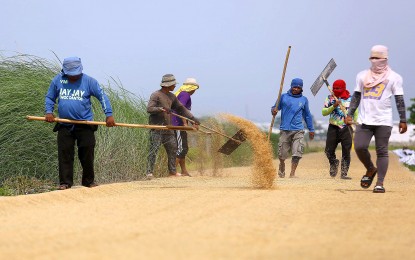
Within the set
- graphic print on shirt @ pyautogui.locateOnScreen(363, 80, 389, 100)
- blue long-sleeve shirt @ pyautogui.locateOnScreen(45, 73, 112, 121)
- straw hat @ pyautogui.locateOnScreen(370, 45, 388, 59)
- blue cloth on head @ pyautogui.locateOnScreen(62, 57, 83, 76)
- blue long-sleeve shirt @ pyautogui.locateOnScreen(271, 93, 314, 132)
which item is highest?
straw hat @ pyautogui.locateOnScreen(370, 45, 388, 59)

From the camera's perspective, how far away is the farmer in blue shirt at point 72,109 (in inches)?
485

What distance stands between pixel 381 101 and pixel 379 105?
0.06m

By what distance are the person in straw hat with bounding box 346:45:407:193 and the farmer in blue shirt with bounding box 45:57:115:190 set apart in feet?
10.8

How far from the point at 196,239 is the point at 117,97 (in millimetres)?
9190

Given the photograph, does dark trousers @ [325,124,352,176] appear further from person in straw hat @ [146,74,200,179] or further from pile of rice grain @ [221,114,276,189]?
pile of rice grain @ [221,114,276,189]

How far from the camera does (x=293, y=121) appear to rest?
16375 millimetres

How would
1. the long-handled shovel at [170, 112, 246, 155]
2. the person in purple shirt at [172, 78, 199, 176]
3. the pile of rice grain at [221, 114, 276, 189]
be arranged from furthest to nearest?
the person in purple shirt at [172, 78, 199, 176] < the long-handled shovel at [170, 112, 246, 155] < the pile of rice grain at [221, 114, 276, 189]

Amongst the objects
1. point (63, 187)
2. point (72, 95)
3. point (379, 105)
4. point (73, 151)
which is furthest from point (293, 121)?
point (63, 187)

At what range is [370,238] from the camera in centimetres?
755

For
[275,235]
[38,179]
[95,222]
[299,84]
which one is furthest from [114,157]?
[275,235]

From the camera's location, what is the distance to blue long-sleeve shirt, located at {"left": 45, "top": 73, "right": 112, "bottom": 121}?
12.3m

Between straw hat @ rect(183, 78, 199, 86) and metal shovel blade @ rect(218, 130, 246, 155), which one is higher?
straw hat @ rect(183, 78, 199, 86)

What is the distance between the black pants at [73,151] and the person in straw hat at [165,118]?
2684mm

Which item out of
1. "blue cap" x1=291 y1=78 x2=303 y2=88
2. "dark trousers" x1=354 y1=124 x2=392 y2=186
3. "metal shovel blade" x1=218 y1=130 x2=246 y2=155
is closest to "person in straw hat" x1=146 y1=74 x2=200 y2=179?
"metal shovel blade" x1=218 y1=130 x2=246 y2=155
